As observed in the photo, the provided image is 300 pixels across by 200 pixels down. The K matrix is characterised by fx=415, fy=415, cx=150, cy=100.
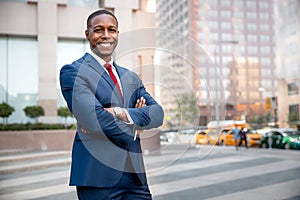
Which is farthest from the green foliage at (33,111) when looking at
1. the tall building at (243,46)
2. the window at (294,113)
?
the tall building at (243,46)

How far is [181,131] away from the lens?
3.30 m

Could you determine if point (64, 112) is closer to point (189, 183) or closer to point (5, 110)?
point (5, 110)

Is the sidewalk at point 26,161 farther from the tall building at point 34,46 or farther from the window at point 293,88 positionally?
the window at point 293,88

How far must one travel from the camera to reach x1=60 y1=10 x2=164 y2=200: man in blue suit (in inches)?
88.6

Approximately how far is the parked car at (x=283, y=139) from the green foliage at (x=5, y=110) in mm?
14945

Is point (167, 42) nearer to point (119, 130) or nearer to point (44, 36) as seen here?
point (119, 130)

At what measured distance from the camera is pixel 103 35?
2402 millimetres

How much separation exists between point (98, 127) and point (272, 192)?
20.4 ft

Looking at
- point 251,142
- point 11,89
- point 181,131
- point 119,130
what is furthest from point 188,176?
point 251,142

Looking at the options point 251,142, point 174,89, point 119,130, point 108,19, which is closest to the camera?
point 119,130

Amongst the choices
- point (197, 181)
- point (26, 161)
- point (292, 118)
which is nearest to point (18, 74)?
point (26, 161)

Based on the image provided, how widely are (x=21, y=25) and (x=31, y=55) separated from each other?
5.31ft

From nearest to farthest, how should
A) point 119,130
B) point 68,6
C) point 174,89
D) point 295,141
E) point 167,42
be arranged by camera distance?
point 119,130 < point 174,89 < point 167,42 < point 68,6 < point 295,141

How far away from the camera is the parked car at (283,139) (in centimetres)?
2409
